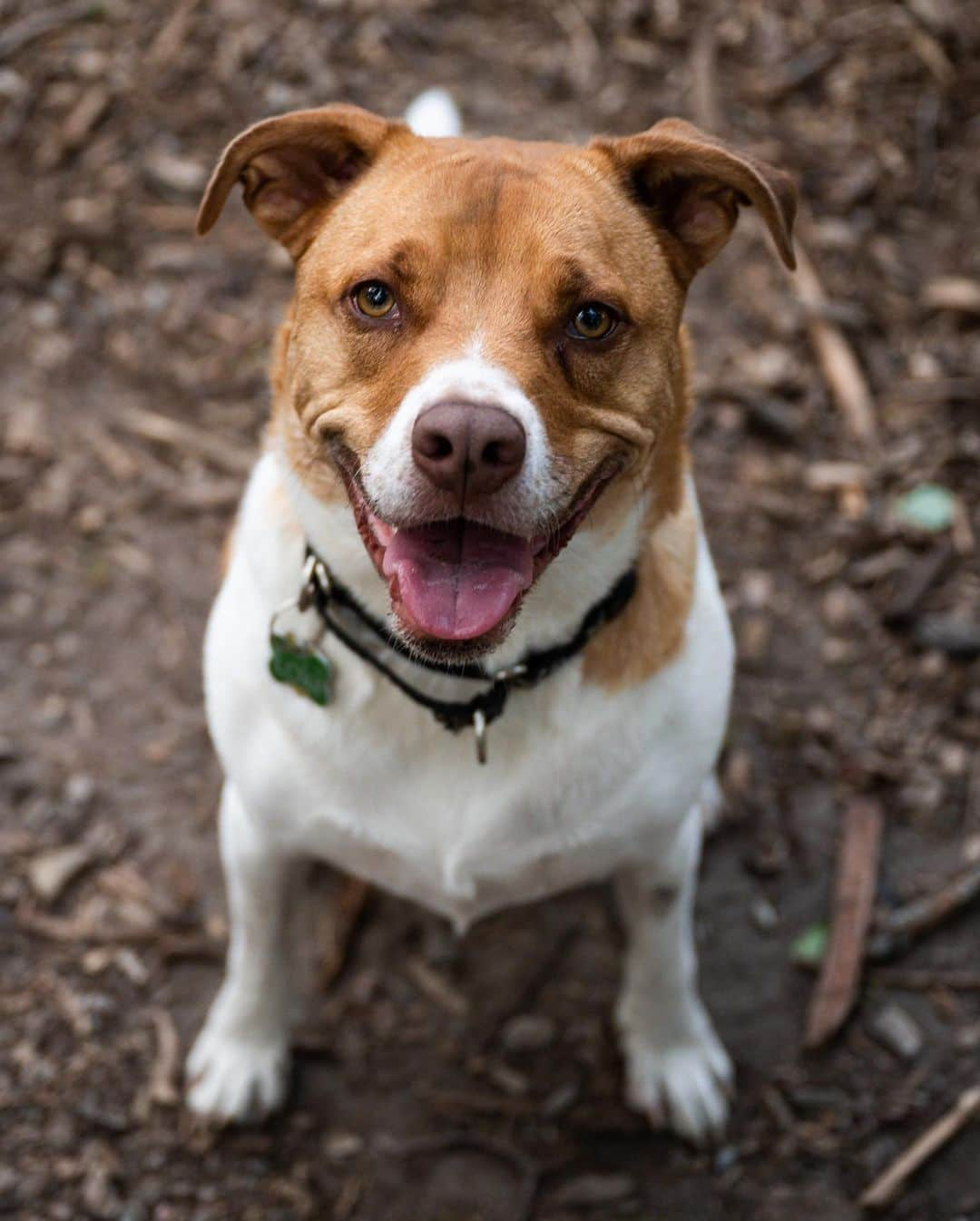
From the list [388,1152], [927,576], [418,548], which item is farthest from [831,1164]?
[418,548]

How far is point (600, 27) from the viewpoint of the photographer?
532 centimetres

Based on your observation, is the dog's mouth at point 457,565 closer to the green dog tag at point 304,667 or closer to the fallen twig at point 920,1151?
the green dog tag at point 304,667

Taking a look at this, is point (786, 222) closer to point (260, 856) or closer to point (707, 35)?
point (260, 856)

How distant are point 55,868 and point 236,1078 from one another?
0.84 metres

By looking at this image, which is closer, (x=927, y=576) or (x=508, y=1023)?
(x=508, y=1023)

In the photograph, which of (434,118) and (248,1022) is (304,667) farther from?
(434,118)

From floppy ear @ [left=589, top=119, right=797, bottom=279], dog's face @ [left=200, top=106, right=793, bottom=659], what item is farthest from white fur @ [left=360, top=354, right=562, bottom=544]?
floppy ear @ [left=589, top=119, right=797, bottom=279]

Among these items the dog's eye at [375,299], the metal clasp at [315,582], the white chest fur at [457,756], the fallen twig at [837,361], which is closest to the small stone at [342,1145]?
the white chest fur at [457,756]

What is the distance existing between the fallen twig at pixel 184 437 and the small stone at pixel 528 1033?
2003mm

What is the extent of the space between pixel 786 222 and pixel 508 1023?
2189 mm

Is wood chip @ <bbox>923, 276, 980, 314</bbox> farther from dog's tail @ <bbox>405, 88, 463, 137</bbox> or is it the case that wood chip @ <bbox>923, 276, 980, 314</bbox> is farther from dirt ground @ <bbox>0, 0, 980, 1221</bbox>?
dog's tail @ <bbox>405, 88, 463, 137</bbox>

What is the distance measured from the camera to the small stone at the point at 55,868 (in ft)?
11.9

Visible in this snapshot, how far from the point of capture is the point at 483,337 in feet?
7.17

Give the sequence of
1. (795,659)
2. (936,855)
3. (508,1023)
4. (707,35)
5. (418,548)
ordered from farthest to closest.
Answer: (707,35)
(795,659)
(936,855)
(508,1023)
(418,548)
